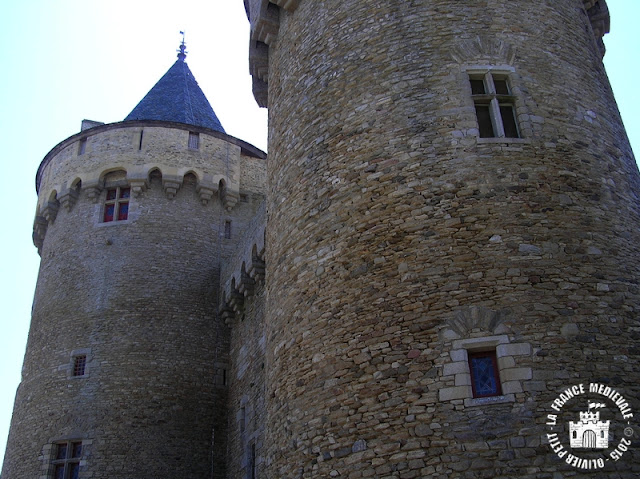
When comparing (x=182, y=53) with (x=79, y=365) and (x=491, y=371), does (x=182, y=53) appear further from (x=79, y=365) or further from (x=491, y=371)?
(x=491, y=371)

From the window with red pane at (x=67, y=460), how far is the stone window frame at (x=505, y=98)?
1054 cm

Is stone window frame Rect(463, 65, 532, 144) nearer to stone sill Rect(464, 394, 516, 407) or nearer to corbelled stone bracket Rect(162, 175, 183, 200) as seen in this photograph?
stone sill Rect(464, 394, 516, 407)

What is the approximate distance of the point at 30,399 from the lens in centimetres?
1503

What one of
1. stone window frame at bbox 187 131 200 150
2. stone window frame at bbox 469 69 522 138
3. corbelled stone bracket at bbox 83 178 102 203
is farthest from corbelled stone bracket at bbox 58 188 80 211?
stone window frame at bbox 469 69 522 138

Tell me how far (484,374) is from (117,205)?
1225cm

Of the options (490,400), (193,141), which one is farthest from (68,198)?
(490,400)

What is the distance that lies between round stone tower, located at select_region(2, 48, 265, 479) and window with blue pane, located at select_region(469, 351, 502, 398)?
29.0 ft

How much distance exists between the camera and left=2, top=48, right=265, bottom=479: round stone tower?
46.1 ft

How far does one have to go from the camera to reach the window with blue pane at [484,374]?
670cm

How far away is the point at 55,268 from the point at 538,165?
492 inches

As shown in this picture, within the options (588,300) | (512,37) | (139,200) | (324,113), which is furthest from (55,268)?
(588,300)

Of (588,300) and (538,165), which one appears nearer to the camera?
(588,300)

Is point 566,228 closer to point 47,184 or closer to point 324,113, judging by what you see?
point 324,113

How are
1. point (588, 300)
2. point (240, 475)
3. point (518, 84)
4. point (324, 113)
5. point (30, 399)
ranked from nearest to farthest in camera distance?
1. point (588, 300)
2. point (518, 84)
3. point (324, 113)
4. point (240, 475)
5. point (30, 399)
